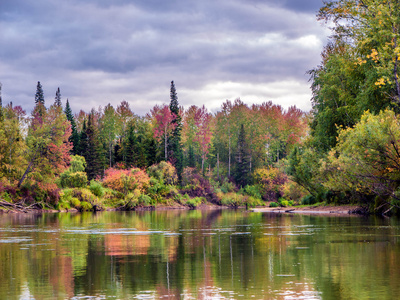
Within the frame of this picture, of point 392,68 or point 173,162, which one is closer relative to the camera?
point 392,68

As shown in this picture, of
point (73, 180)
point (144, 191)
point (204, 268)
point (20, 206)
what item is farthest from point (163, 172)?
point (204, 268)

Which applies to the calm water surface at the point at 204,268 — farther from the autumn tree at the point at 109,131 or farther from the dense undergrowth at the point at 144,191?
the autumn tree at the point at 109,131

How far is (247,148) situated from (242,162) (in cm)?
373

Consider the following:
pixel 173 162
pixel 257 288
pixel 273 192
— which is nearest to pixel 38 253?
pixel 257 288

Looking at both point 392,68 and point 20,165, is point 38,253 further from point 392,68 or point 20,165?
point 20,165

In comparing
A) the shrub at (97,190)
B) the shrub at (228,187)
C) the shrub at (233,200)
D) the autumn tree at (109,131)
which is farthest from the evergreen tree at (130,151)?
the shrub at (97,190)

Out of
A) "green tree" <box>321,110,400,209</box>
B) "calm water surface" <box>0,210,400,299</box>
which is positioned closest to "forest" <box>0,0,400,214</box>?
"green tree" <box>321,110,400,209</box>

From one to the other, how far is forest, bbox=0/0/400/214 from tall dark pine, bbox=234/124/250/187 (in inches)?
Answer: 11.3

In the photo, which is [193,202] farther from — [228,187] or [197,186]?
[228,187]

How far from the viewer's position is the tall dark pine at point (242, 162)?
11394 centimetres

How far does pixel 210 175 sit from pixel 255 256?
303 ft

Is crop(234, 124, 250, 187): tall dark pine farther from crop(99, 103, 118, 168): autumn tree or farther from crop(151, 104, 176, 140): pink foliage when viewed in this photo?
crop(99, 103, 118, 168): autumn tree

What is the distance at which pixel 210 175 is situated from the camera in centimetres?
11050

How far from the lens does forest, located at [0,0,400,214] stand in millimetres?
35750
